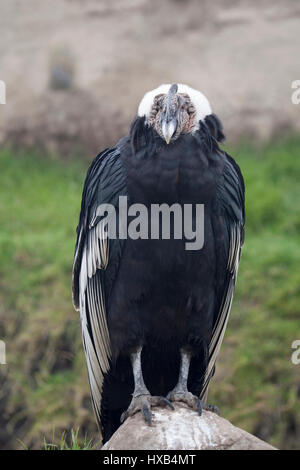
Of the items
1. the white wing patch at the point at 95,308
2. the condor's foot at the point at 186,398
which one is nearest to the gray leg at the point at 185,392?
the condor's foot at the point at 186,398

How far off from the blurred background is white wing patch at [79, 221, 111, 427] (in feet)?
13.0

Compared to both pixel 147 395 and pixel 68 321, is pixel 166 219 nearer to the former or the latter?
pixel 147 395

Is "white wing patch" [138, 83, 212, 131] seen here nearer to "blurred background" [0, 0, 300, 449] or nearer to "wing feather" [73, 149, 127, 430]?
"wing feather" [73, 149, 127, 430]

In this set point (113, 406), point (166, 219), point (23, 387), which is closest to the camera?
point (166, 219)

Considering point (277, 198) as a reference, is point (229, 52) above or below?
above

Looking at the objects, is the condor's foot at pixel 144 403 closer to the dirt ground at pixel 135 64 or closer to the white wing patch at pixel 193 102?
the white wing patch at pixel 193 102

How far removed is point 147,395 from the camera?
17.0ft

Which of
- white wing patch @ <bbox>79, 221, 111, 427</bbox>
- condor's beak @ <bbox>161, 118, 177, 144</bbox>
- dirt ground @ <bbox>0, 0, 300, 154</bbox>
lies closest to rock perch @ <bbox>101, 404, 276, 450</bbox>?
white wing patch @ <bbox>79, 221, 111, 427</bbox>

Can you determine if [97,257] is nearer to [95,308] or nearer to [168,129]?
[95,308]

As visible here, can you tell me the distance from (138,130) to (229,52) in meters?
8.16

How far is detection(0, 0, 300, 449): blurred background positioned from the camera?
1008 centimetres

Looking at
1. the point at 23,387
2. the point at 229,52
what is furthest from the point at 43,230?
the point at 229,52

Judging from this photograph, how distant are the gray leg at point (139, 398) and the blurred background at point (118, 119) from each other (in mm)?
4362

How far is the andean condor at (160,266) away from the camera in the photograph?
511 cm
